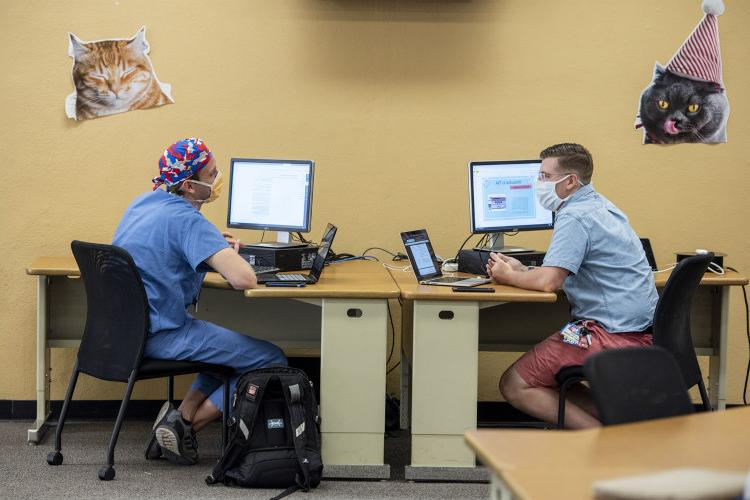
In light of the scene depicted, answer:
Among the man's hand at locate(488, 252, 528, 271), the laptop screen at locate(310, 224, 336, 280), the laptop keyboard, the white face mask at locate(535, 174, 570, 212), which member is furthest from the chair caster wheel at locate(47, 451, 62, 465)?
the white face mask at locate(535, 174, 570, 212)

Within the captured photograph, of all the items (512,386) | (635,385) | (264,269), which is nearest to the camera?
(635,385)

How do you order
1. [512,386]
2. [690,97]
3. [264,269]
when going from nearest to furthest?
[512,386], [264,269], [690,97]

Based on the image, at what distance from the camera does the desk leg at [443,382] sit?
131 inches

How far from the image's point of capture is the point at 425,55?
14.1 feet

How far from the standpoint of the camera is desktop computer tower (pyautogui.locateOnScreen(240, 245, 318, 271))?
3793 mm

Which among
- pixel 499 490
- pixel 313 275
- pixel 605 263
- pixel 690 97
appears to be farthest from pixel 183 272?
pixel 690 97

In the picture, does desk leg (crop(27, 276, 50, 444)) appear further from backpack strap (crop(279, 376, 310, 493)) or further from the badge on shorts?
the badge on shorts

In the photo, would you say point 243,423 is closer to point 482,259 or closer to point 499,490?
point 482,259

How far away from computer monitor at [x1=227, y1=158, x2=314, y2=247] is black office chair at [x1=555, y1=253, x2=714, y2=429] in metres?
1.35

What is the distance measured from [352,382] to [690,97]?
2.26m

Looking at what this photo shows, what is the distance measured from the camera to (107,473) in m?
3.29

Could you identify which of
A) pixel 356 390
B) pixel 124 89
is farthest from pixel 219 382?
pixel 124 89

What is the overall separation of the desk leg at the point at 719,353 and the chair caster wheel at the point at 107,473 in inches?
100.0

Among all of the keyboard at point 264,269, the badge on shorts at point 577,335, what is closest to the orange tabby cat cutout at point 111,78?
the keyboard at point 264,269
